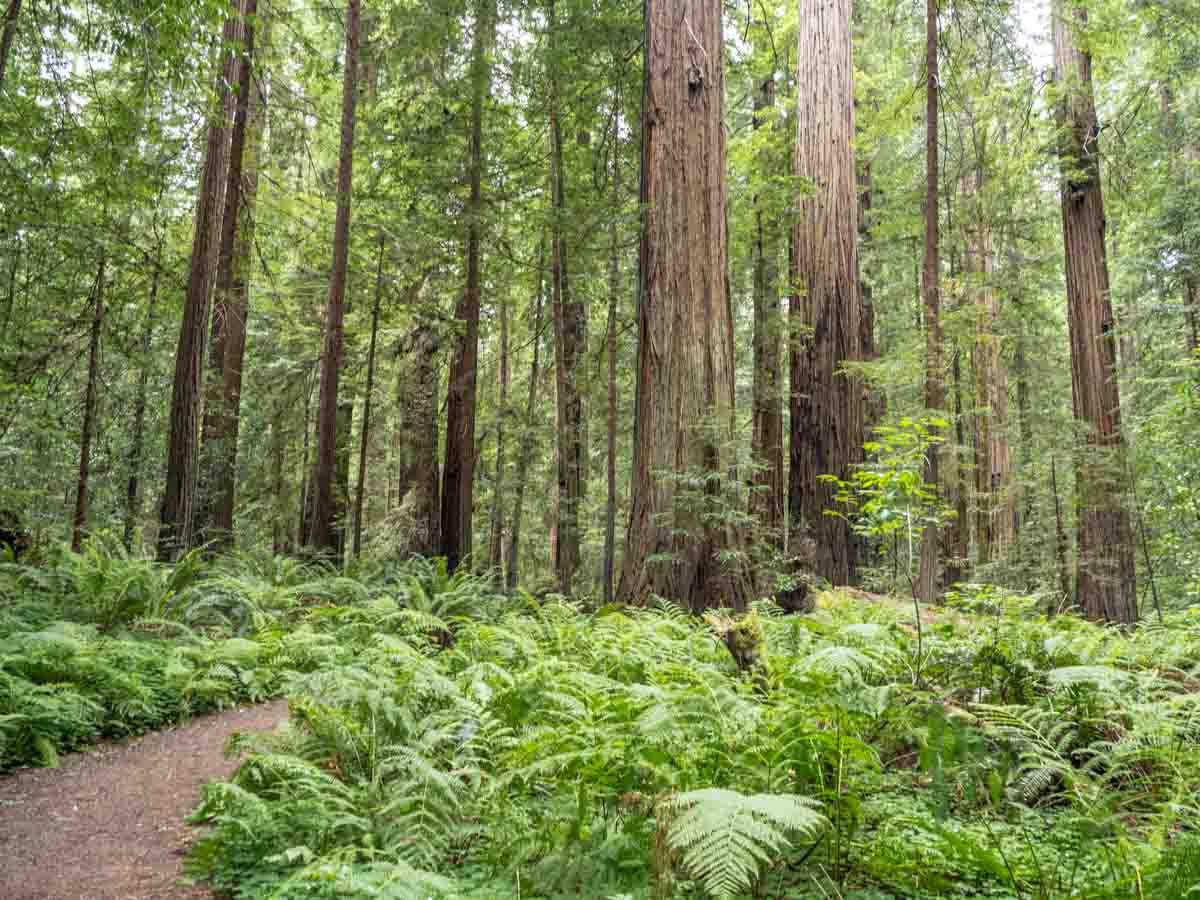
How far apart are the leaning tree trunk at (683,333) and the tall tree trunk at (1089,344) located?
723cm

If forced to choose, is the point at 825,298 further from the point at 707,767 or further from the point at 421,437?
the point at 707,767

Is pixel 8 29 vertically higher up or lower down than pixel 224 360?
higher up

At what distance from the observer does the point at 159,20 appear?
7055mm

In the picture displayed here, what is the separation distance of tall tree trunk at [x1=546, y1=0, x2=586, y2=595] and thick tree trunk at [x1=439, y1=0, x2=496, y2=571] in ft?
3.93

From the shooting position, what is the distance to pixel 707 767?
2660 mm

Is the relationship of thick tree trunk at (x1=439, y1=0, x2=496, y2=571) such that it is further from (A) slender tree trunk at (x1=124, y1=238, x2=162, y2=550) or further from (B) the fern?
(B) the fern

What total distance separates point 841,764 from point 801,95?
33.2ft

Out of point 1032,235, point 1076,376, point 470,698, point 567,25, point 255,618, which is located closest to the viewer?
point 470,698

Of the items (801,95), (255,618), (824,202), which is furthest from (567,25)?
(255,618)

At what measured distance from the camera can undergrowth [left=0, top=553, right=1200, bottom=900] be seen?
7.49 ft

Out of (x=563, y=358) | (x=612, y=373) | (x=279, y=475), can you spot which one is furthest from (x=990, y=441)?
(x=279, y=475)

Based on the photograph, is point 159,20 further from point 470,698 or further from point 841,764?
point 841,764

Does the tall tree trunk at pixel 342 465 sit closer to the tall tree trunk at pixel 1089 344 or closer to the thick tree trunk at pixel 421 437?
the thick tree trunk at pixel 421 437

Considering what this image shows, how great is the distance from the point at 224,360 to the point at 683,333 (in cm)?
968
